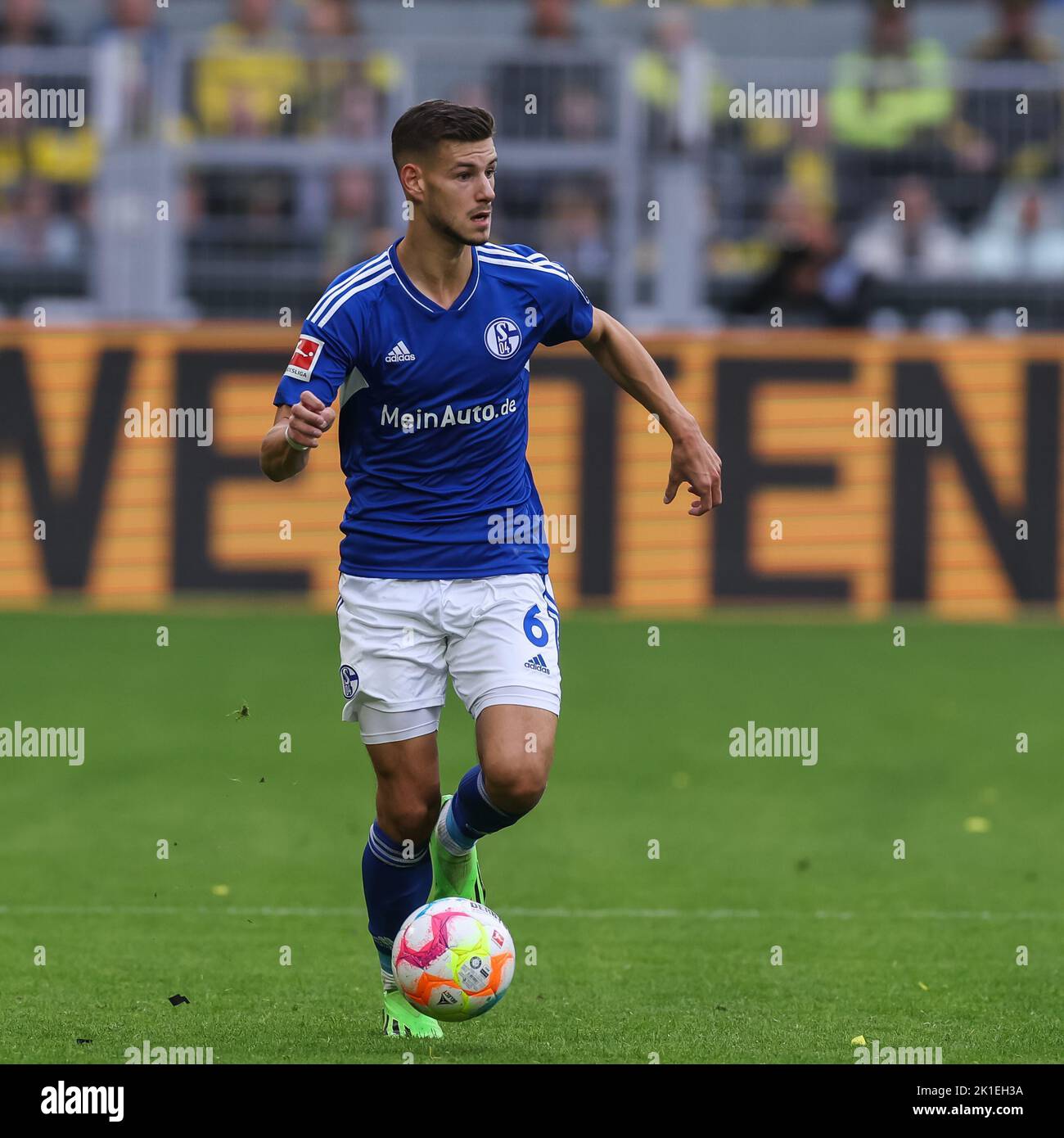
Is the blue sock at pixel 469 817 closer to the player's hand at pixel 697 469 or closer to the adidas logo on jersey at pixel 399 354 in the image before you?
the player's hand at pixel 697 469

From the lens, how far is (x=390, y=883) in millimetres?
6094

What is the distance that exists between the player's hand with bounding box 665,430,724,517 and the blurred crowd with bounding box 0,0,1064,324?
8.85 metres

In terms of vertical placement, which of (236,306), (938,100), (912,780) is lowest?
(912,780)

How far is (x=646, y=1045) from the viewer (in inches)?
224

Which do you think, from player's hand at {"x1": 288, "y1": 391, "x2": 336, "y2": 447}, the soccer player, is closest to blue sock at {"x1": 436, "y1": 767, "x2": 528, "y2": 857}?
the soccer player

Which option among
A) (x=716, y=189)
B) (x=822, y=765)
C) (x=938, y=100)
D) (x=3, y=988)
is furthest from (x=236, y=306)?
(x=3, y=988)

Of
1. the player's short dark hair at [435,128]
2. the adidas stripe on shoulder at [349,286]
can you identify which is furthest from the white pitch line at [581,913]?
the player's short dark hair at [435,128]

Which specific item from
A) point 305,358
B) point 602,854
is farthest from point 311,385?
point 602,854

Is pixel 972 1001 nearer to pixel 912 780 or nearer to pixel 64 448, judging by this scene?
pixel 912 780

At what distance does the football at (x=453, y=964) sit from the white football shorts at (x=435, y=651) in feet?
1.88

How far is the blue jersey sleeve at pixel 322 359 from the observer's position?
5.58m

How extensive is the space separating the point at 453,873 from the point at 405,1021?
0.53 m

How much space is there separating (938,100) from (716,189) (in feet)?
5.37

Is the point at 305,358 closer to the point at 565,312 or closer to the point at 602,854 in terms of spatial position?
the point at 565,312
